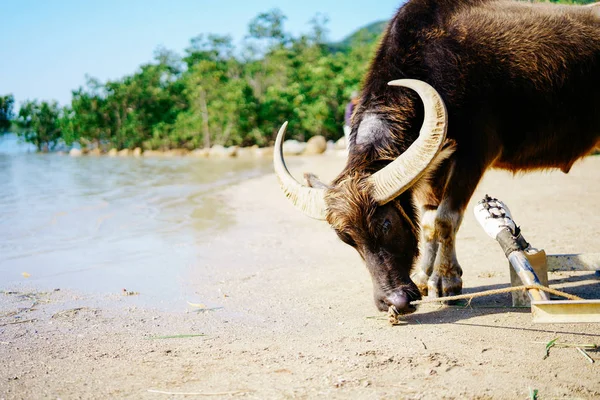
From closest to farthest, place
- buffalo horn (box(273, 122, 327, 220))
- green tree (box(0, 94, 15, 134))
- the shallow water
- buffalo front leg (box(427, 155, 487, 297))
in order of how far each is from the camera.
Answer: buffalo horn (box(273, 122, 327, 220)), buffalo front leg (box(427, 155, 487, 297)), the shallow water, green tree (box(0, 94, 15, 134))

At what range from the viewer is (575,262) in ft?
12.1

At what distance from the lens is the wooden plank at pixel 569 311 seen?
7.95 ft

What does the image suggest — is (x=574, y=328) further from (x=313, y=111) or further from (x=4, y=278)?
(x=313, y=111)

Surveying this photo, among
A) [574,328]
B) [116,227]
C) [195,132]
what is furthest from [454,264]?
[195,132]

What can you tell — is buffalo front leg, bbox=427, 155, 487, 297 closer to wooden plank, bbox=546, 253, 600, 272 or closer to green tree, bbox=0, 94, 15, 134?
wooden plank, bbox=546, 253, 600, 272

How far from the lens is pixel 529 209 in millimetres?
7297

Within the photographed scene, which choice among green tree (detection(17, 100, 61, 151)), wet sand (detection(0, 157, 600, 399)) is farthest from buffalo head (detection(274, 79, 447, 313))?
green tree (detection(17, 100, 61, 151))

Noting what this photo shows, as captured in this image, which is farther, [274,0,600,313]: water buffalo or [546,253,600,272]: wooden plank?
[546,253,600,272]: wooden plank

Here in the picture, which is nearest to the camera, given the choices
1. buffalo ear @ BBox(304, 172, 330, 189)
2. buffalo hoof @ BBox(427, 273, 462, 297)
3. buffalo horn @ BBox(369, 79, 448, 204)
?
buffalo horn @ BBox(369, 79, 448, 204)

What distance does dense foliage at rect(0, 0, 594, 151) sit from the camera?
31.8m

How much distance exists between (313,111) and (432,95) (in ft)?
89.9

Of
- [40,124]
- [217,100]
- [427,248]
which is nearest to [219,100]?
[217,100]

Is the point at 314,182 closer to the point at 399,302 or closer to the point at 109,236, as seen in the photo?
the point at 399,302

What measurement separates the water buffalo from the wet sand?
1.27 feet
